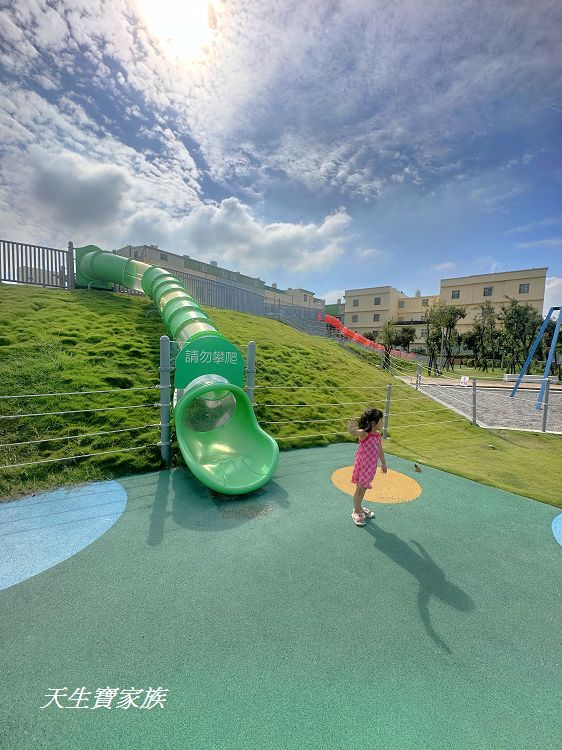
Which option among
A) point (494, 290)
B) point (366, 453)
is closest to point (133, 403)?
point (366, 453)

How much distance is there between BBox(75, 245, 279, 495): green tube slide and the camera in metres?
4.94

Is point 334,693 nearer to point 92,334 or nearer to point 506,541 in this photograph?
point 506,541

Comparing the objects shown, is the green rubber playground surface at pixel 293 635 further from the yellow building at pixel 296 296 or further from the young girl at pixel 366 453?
the yellow building at pixel 296 296

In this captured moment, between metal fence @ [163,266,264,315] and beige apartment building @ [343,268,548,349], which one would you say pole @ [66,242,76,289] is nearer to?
metal fence @ [163,266,264,315]

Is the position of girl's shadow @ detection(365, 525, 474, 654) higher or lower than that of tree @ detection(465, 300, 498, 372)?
lower

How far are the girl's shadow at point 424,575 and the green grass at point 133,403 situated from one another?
274 centimetres

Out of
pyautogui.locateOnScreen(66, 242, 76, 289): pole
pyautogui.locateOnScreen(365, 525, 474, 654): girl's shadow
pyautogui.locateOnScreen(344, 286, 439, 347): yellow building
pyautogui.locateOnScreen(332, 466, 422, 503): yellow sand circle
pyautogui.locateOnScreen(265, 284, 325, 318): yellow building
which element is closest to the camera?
pyautogui.locateOnScreen(365, 525, 474, 654): girl's shadow

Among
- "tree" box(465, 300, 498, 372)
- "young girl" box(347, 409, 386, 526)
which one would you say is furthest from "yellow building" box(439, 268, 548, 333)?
"young girl" box(347, 409, 386, 526)

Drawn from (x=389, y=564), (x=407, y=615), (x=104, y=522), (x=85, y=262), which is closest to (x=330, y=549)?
(x=389, y=564)

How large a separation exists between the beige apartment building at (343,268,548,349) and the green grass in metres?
38.8

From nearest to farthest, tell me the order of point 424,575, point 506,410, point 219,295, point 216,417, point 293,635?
point 293,635
point 424,575
point 216,417
point 506,410
point 219,295

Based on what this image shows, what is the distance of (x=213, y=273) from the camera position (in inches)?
1737

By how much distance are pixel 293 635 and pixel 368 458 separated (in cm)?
209

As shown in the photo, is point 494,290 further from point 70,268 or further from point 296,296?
point 70,268
